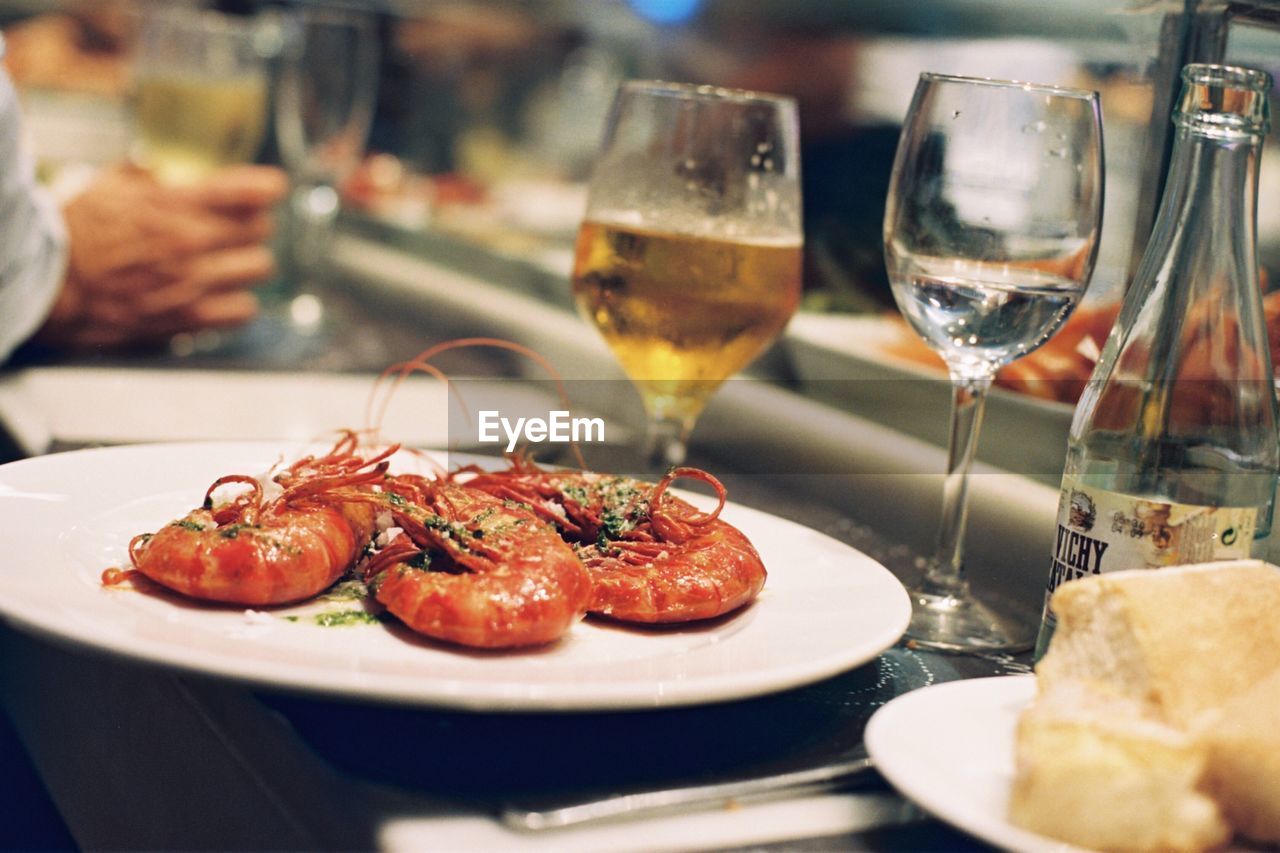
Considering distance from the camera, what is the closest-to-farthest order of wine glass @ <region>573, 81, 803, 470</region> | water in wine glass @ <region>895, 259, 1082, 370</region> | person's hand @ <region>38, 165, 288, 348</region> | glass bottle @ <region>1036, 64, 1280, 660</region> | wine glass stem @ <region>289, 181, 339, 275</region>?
1. glass bottle @ <region>1036, 64, 1280, 660</region>
2. water in wine glass @ <region>895, 259, 1082, 370</region>
3. wine glass @ <region>573, 81, 803, 470</region>
4. person's hand @ <region>38, 165, 288, 348</region>
5. wine glass stem @ <region>289, 181, 339, 275</region>

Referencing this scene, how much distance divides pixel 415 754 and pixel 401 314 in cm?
194

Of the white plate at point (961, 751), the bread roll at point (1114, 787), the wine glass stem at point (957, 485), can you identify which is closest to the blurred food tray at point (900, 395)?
the wine glass stem at point (957, 485)

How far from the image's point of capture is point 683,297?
112 centimetres

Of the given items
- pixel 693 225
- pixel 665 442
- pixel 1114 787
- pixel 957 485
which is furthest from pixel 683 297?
pixel 1114 787

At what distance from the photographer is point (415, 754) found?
25.1 inches

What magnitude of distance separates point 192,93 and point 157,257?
1.28 ft

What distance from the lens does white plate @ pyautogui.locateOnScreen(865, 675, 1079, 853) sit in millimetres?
559

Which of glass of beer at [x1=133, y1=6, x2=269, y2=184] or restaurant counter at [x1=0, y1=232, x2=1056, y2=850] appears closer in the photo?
restaurant counter at [x1=0, y1=232, x2=1056, y2=850]

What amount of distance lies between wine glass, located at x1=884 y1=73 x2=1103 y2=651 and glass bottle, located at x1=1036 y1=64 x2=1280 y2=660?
2.3 inches

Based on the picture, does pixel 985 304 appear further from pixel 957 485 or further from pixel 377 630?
pixel 377 630

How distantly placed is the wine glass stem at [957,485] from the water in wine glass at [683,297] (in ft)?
0.73

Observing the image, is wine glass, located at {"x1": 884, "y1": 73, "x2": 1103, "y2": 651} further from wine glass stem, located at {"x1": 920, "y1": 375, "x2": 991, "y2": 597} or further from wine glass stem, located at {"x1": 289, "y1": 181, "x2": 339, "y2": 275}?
wine glass stem, located at {"x1": 289, "y1": 181, "x2": 339, "y2": 275}

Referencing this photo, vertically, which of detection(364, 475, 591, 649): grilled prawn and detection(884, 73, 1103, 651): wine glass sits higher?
detection(884, 73, 1103, 651): wine glass

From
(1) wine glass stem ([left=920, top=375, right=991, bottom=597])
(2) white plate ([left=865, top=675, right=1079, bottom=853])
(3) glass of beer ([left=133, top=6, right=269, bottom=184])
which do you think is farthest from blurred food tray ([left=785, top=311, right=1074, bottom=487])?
(3) glass of beer ([left=133, top=6, right=269, bottom=184])
